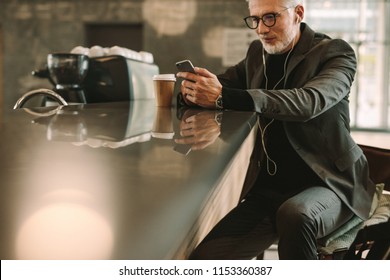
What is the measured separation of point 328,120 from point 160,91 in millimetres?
494

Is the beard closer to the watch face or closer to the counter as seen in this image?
the watch face

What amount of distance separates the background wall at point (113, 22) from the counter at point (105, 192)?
5.80 metres

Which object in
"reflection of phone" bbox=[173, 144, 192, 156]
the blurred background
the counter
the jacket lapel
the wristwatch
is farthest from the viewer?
the blurred background

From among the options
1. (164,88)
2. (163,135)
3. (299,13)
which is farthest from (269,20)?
(163,135)

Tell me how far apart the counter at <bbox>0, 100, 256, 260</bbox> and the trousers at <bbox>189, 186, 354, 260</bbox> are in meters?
0.45

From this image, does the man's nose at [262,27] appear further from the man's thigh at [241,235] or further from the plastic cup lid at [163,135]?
the plastic cup lid at [163,135]

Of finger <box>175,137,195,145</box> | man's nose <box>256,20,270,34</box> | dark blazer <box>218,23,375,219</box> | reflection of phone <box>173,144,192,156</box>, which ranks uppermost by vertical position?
man's nose <box>256,20,270,34</box>

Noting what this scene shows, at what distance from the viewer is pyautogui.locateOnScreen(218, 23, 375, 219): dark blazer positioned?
3.66 feet

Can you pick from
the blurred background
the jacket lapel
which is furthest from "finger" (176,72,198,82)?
the blurred background

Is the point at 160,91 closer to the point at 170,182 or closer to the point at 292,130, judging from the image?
the point at 292,130

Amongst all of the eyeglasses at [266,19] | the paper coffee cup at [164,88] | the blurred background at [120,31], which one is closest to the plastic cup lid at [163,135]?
the paper coffee cup at [164,88]
